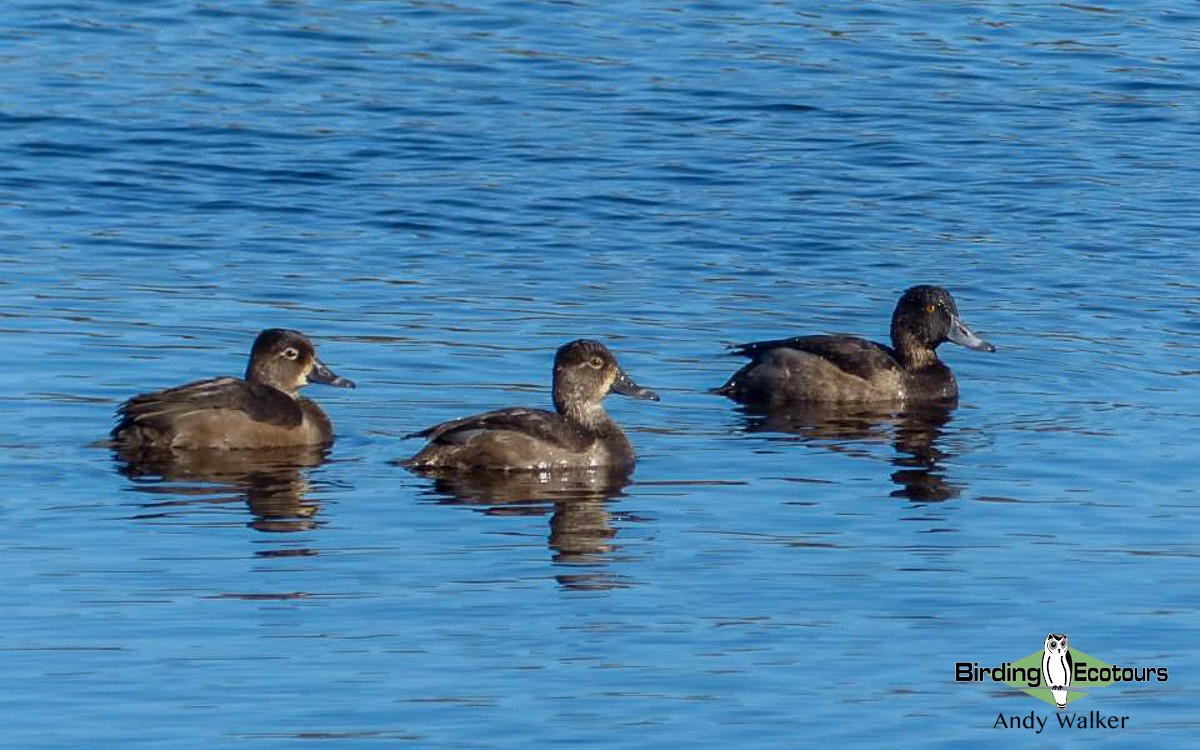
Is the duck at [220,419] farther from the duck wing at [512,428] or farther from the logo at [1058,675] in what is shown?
the logo at [1058,675]

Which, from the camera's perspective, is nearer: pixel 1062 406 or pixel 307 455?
pixel 307 455

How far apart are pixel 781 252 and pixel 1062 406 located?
198 inches

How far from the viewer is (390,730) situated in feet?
33.7

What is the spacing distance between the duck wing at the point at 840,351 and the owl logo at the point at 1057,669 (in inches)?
247

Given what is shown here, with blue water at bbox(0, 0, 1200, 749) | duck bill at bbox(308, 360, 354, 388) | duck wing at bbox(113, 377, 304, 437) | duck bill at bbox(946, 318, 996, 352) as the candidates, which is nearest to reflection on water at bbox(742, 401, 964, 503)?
blue water at bbox(0, 0, 1200, 749)

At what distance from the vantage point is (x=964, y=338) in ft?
60.3

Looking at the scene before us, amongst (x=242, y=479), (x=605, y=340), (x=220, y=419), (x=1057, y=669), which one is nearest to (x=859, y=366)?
(x=605, y=340)

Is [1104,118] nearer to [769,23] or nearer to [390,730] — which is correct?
[769,23]

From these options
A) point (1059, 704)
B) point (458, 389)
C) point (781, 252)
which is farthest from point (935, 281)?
point (1059, 704)

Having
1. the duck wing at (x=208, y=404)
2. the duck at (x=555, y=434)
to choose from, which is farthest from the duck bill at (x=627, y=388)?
the duck wing at (x=208, y=404)

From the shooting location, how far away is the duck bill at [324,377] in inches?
640

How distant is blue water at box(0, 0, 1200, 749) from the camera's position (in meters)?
11.0

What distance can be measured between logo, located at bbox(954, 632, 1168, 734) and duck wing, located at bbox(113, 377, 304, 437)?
558 cm

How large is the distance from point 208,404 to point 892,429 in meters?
4.59
